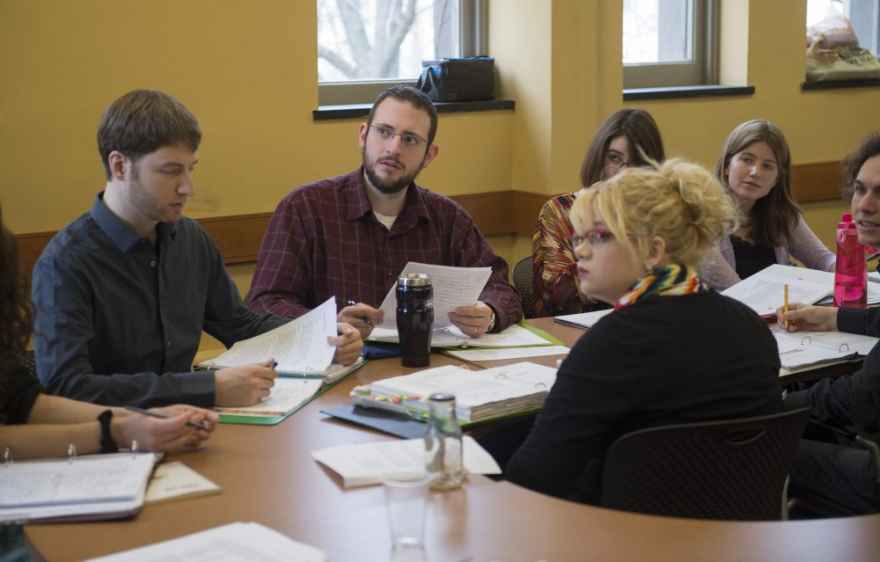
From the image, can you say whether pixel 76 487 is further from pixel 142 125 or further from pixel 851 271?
pixel 851 271

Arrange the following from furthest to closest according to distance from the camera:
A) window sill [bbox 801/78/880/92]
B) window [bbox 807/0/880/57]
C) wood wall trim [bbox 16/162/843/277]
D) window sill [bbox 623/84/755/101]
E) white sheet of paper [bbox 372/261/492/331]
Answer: window [bbox 807/0/880/57] < window sill [bbox 801/78/880/92] < window sill [bbox 623/84/755/101] < wood wall trim [bbox 16/162/843/277] < white sheet of paper [bbox 372/261/492/331]

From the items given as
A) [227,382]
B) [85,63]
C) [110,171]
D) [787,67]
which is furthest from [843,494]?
[787,67]

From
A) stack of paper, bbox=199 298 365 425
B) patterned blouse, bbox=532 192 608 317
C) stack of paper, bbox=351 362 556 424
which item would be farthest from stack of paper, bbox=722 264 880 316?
stack of paper, bbox=199 298 365 425

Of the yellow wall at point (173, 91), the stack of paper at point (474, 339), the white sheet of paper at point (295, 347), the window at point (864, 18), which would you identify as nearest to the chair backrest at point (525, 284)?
the stack of paper at point (474, 339)

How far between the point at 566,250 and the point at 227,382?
5.03ft

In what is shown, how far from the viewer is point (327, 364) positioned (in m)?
2.65

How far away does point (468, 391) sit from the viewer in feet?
8.08

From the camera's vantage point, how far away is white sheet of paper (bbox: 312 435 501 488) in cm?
199

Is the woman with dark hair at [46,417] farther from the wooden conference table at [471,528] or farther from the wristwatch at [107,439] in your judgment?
the wooden conference table at [471,528]

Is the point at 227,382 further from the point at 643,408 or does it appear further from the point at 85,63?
the point at 85,63

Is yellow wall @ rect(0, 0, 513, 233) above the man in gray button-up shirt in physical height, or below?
above

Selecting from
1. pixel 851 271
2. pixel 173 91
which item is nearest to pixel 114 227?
pixel 173 91

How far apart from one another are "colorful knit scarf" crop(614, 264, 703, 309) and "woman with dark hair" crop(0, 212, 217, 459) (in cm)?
83

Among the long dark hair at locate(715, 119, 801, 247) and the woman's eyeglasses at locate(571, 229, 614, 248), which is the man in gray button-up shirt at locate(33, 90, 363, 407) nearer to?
the woman's eyeglasses at locate(571, 229, 614, 248)
